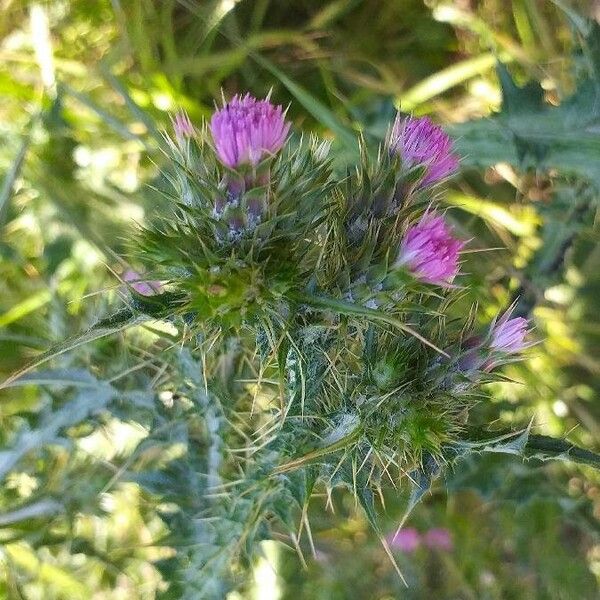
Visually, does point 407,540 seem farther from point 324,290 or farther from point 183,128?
point 183,128

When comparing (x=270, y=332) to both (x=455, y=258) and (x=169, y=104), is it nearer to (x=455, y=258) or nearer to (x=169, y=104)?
(x=455, y=258)

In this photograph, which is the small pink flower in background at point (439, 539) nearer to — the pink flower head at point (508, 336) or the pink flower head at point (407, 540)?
the pink flower head at point (407, 540)

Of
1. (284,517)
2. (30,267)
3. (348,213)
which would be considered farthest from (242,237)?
(30,267)

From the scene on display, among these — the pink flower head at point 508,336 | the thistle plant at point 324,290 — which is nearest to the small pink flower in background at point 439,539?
the thistle plant at point 324,290

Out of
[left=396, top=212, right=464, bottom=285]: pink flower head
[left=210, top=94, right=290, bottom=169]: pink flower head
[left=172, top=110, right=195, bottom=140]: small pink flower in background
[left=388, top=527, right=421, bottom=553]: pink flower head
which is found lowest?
[left=388, top=527, right=421, bottom=553]: pink flower head

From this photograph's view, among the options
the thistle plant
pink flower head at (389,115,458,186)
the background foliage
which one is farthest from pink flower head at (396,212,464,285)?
the background foliage

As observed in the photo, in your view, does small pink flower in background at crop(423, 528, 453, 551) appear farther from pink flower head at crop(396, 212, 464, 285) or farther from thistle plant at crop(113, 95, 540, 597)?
pink flower head at crop(396, 212, 464, 285)
